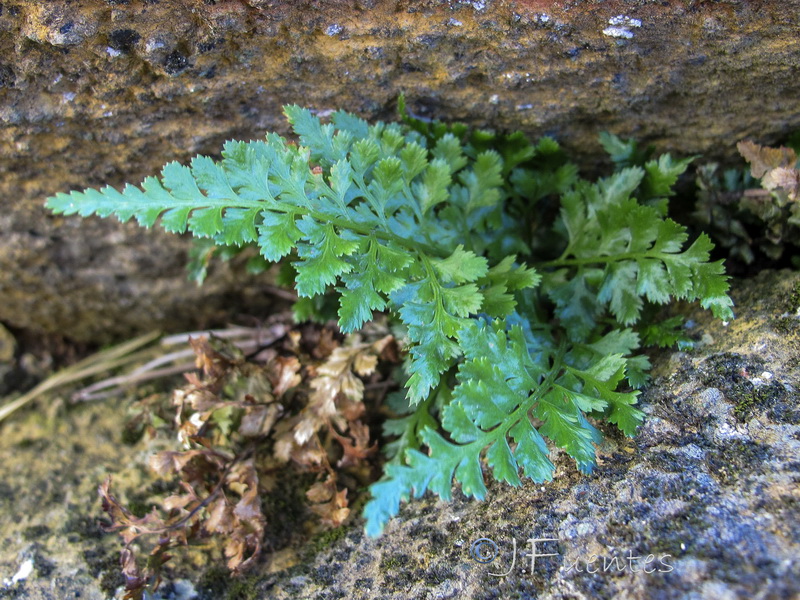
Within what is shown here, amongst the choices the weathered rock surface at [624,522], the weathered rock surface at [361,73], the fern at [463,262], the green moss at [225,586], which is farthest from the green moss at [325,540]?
the weathered rock surface at [361,73]

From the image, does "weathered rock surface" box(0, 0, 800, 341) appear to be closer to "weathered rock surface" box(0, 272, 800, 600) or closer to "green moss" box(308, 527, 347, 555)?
"weathered rock surface" box(0, 272, 800, 600)

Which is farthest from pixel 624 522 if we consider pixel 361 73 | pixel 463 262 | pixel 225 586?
pixel 361 73

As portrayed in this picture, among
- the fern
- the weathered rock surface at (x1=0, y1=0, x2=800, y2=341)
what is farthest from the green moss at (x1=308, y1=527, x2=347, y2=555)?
the weathered rock surface at (x1=0, y1=0, x2=800, y2=341)

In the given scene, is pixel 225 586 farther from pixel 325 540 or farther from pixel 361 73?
pixel 361 73

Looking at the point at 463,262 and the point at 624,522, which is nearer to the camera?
the point at 624,522

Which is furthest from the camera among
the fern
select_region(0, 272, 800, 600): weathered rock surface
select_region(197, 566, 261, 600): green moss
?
select_region(197, 566, 261, 600): green moss
